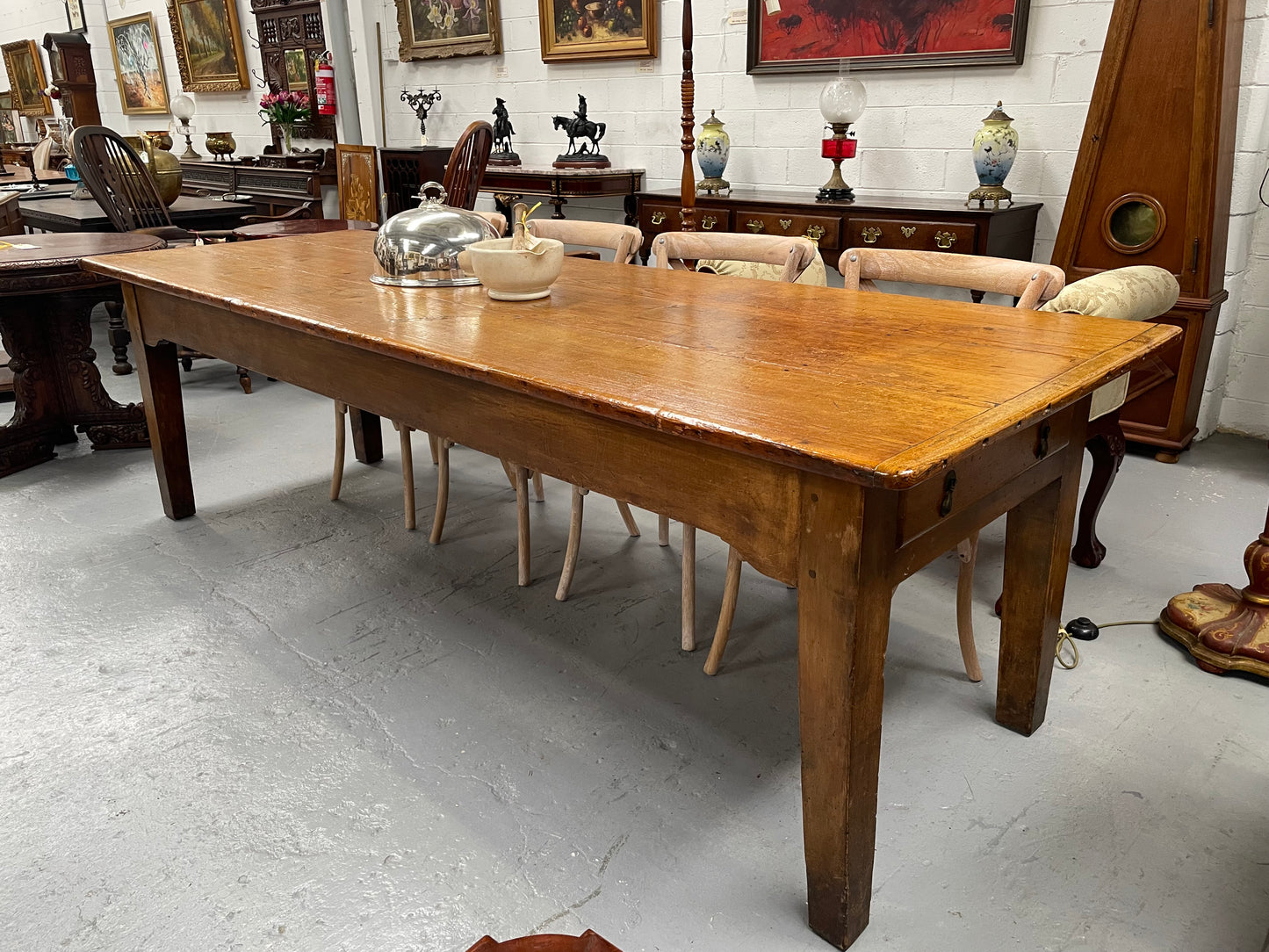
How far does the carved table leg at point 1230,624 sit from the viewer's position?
6.62 feet

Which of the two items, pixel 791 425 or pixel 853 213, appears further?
pixel 853 213

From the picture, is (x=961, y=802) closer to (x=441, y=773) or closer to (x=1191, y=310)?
(x=441, y=773)

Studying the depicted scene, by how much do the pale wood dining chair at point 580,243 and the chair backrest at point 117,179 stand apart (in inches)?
112

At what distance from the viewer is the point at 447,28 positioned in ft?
19.1

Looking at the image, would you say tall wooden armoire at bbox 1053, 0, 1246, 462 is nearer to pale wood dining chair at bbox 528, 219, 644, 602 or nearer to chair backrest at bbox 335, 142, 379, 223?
pale wood dining chair at bbox 528, 219, 644, 602

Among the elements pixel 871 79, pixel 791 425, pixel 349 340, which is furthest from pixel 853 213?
pixel 791 425

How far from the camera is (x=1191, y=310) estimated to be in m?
3.17

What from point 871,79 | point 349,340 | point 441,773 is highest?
point 871,79

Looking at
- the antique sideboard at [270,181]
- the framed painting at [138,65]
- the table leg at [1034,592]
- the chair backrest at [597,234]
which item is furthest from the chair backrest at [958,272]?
the framed painting at [138,65]

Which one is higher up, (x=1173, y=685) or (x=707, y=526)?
(x=707, y=526)

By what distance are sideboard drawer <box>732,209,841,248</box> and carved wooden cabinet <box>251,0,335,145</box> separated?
413 centimetres

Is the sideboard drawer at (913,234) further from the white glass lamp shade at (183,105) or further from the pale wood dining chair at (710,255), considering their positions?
the white glass lamp shade at (183,105)

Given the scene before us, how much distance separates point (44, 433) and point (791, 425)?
11.2ft

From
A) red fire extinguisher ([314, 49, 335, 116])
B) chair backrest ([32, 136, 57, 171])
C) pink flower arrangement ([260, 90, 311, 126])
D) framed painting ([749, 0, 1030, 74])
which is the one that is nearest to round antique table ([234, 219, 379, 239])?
red fire extinguisher ([314, 49, 335, 116])
